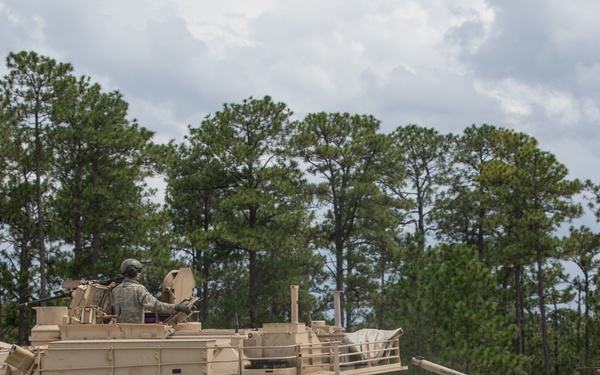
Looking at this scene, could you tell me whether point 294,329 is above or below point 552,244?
below

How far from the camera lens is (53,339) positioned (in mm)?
14312

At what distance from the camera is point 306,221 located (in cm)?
3922

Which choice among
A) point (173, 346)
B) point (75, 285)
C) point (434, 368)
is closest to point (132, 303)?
point (173, 346)

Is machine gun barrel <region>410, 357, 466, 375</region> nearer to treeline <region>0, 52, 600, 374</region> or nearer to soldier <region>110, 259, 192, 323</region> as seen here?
soldier <region>110, 259, 192, 323</region>

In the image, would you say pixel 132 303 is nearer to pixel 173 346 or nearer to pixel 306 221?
pixel 173 346

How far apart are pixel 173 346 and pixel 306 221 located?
26.3m

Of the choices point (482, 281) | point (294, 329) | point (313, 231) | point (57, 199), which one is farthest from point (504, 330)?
point (294, 329)

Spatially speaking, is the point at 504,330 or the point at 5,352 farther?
the point at 504,330

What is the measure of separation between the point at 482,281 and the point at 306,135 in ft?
37.7

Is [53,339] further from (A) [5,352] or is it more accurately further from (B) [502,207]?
(B) [502,207]

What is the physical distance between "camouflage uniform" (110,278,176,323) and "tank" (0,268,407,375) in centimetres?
21

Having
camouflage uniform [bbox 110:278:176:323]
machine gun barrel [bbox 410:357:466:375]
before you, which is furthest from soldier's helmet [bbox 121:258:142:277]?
machine gun barrel [bbox 410:357:466:375]

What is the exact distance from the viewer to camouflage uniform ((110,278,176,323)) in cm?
Result: 1441

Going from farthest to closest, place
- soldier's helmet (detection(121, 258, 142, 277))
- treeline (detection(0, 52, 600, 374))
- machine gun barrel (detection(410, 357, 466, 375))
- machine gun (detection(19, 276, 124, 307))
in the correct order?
treeline (detection(0, 52, 600, 374)), machine gun (detection(19, 276, 124, 307)), machine gun barrel (detection(410, 357, 466, 375)), soldier's helmet (detection(121, 258, 142, 277))
